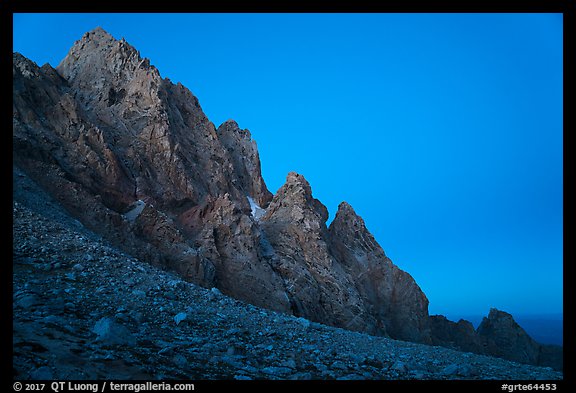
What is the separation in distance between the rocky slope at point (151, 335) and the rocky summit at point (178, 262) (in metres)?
0.07

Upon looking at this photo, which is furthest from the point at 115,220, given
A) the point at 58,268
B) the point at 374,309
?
the point at 374,309

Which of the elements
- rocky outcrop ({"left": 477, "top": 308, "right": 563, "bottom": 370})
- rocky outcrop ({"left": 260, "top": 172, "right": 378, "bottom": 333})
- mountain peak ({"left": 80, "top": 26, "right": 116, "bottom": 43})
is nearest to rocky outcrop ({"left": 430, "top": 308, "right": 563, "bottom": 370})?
rocky outcrop ({"left": 477, "top": 308, "right": 563, "bottom": 370})

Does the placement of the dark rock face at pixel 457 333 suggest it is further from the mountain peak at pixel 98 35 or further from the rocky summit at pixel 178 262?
the mountain peak at pixel 98 35

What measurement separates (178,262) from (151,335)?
586 inches

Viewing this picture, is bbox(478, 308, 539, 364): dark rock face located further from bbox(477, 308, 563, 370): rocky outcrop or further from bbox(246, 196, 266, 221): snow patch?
bbox(246, 196, 266, 221): snow patch

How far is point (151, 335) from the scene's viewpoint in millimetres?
10523

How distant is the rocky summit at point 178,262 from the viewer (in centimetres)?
989

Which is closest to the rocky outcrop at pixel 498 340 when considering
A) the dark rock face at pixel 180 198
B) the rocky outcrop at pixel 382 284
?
the rocky outcrop at pixel 382 284

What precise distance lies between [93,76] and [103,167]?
43.9 feet

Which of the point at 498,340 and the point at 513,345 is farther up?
the point at 498,340

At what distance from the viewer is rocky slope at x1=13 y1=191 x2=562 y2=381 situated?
321 inches

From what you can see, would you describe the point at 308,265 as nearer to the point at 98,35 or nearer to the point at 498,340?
the point at 498,340

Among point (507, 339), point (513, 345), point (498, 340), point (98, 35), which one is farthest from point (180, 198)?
point (513, 345)

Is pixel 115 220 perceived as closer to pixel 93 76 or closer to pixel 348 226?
pixel 93 76
